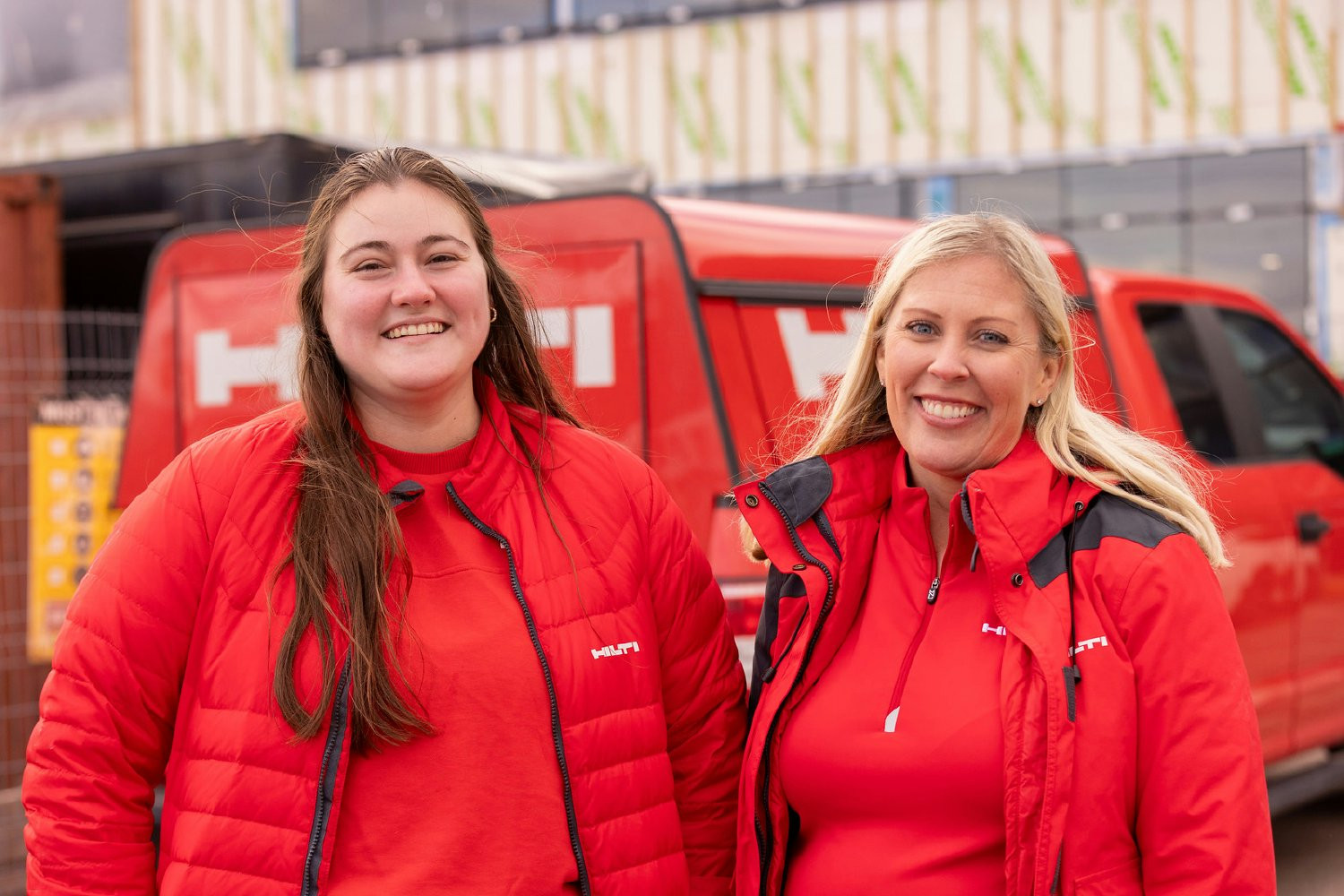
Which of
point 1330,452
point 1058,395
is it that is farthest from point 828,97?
point 1058,395

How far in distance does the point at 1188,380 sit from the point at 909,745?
333cm

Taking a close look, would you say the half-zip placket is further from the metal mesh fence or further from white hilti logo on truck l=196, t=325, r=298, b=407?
the metal mesh fence

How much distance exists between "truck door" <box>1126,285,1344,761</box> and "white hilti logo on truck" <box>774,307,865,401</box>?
138 centimetres

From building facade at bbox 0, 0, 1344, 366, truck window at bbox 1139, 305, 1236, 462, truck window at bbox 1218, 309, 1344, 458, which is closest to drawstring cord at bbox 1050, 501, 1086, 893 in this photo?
truck window at bbox 1139, 305, 1236, 462

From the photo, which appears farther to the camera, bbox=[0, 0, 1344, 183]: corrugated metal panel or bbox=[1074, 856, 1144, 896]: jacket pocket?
bbox=[0, 0, 1344, 183]: corrugated metal panel

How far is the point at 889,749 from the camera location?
2.17m

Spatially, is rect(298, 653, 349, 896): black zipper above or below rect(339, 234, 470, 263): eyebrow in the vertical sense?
below

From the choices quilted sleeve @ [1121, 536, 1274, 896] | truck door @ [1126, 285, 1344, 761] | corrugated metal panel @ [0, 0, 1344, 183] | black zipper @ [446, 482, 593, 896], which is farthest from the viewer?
corrugated metal panel @ [0, 0, 1344, 183]

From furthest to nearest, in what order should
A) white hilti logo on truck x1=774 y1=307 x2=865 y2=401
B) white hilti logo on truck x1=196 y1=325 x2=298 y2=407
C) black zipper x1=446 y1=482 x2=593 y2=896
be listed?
1. white hilti logo on truck x1=196 y1=325 x2=298 y2=407
2. white hilti logo on truck x1=774 y1=307 x2=865 y2=401
3. black zipper x1=446 y1=482 x2=593 y2=896

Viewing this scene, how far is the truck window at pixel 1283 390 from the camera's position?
5.30m

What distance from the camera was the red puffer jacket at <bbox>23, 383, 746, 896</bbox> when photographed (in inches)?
77.8

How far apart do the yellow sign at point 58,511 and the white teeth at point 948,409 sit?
4479 millimetres

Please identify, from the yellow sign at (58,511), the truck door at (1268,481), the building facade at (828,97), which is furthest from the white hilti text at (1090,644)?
the building facade at (828,97)

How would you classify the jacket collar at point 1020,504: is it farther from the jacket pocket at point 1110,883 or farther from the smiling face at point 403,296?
the smiling face at point 403,296
